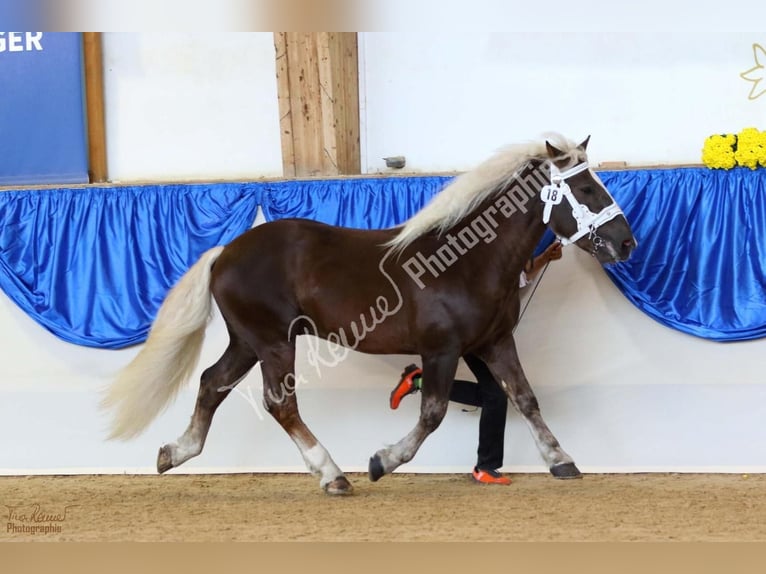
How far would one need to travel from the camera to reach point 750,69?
5.66 m

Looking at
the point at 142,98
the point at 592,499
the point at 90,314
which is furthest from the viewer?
the point at 142,98

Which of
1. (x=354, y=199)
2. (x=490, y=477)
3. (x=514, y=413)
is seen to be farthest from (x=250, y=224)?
(x=490, y=477)

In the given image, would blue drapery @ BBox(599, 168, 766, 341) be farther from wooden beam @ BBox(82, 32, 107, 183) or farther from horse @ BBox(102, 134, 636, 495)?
wooden beam @ BBox(82, 32, 107, 183)

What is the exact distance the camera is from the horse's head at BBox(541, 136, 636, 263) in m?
4.08

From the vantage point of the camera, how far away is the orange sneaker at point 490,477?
4734 millimetres

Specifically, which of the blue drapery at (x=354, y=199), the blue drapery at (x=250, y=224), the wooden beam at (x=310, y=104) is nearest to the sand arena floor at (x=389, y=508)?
the blue drapery at (x=250, y=224)

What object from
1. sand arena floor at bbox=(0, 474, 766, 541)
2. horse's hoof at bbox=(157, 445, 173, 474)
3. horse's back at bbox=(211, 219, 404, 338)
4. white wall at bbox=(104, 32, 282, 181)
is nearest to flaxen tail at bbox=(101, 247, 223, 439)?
horse's back at bbox=(211, 219, 404, 338)

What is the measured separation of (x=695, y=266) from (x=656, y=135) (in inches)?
49.5

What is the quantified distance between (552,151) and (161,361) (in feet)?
7.13

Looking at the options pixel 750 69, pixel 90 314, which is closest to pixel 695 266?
pixel 750 69

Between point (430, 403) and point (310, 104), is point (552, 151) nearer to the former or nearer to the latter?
point (430, 403)

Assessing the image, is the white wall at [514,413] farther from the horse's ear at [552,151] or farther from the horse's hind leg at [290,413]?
the horse's ear at [552,151]

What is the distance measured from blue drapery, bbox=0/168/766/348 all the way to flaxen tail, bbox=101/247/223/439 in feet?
2.52

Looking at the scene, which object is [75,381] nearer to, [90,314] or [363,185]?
[90,314]
